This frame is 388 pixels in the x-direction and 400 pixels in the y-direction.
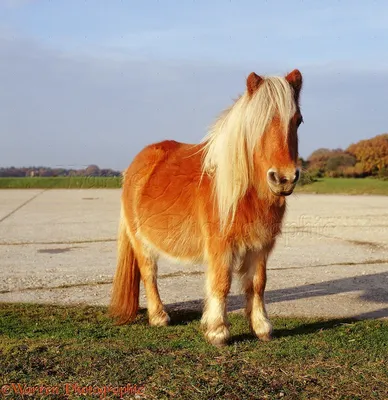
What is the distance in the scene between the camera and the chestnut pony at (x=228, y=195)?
13.6 ft

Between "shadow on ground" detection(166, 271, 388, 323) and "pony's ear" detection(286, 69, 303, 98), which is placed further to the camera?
"shadow on ground" detection(166, 271, 388, 323)

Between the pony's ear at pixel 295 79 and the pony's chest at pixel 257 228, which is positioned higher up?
the pony's ear at pixel 295 79

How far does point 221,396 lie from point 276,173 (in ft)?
5.04

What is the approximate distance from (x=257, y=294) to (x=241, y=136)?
1.47m

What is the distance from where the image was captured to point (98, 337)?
16.7 ft

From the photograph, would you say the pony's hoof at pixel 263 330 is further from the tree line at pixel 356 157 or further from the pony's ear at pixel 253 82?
the tree line at pixel 356 157

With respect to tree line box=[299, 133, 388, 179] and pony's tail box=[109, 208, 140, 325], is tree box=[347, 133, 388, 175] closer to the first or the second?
tree line box=[299, 133, 388, 179]

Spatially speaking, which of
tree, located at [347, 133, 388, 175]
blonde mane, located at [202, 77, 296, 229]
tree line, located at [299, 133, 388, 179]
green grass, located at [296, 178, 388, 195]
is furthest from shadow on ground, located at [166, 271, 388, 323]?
green grass, located at [296, 178, 388, 195]

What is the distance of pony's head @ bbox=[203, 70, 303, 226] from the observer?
401cm

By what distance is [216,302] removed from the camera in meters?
4.57

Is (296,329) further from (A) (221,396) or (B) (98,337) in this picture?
(A) (221,396)

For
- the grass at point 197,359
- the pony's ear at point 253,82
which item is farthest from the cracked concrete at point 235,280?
the pony's ear at point 253,82

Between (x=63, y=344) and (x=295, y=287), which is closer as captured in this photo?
(x=63, y=344)

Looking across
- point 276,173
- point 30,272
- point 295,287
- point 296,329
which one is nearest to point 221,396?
point 276,173
